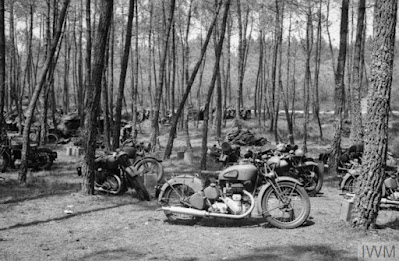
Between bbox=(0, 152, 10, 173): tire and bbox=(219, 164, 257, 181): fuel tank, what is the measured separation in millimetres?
6098

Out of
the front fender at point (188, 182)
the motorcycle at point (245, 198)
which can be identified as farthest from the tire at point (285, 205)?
the front fender at point (188, 182)

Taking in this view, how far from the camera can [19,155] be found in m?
9.69

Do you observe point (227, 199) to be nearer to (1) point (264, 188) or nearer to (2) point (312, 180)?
(1) point (264, 188)

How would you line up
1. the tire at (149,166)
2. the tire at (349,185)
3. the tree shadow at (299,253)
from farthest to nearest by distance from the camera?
the tire at (149,166) → the tire at (349,185) → the tree shadow at (299,253)

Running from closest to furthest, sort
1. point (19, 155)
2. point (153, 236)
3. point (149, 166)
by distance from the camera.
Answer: point (153, 236) < point (149, 166) < point (19, 155)

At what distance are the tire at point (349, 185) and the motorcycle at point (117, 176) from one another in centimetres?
325

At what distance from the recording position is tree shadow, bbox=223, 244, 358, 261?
379 cm

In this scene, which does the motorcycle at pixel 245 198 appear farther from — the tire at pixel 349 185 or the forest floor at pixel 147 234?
the tire at pixel 349 185

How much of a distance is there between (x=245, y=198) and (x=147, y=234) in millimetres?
1236

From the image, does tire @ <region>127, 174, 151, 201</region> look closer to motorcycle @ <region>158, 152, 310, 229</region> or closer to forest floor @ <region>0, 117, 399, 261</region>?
forest floor @ <region>0, 117, 399, 261</region>

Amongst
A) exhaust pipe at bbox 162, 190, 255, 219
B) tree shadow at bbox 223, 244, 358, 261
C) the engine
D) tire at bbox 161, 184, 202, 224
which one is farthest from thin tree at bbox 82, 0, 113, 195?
tree shadow at bbox 223, 244, 358, 261

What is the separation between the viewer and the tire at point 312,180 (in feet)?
22.4

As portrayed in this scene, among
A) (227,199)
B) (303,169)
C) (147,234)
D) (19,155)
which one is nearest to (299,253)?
(227,199)

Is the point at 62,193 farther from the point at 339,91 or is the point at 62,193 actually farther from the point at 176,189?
the point at 339,91
